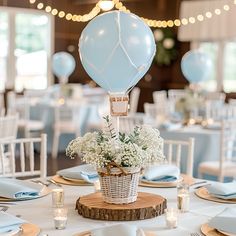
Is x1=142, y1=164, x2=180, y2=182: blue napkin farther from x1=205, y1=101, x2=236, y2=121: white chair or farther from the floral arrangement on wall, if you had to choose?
the floral arrangement on wall

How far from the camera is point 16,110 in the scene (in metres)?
8.77

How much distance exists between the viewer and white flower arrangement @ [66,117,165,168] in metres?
2.48

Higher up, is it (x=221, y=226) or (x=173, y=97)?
(x=173, y=97)

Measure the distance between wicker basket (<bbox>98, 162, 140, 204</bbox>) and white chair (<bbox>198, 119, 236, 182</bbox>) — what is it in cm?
273

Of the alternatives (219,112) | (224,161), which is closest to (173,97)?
(219,112)

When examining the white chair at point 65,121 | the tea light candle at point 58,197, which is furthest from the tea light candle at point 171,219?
the white chair at point 65,121

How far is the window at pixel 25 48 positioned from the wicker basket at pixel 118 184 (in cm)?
911

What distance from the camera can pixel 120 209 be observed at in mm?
2451

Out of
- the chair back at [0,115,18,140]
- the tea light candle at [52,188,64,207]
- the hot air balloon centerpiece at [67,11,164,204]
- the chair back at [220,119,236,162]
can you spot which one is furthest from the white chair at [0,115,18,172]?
the hot air balloon centerpiece at [67,11,164,204]

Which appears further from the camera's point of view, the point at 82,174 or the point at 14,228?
the point at 82,174

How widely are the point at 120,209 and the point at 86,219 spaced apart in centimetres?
16

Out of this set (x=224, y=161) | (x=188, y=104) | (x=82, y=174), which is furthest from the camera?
(x=188, y=104)

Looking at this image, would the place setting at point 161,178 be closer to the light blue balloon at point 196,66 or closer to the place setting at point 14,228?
the place setting at point 14,228

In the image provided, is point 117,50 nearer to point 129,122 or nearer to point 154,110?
point 129,122
